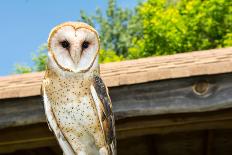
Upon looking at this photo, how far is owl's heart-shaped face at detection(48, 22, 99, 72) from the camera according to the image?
99.5 inches

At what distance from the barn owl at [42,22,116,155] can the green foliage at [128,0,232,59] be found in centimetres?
1664

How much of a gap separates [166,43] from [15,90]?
1622 centimetres

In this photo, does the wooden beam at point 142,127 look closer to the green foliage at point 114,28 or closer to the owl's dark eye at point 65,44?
the owl's dark eye at point 65,44

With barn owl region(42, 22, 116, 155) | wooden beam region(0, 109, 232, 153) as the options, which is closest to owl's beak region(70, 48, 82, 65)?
barn owl region(42, 22, 116, 155)

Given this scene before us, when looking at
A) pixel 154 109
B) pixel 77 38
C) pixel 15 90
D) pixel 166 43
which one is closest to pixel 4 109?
pixel 15 90

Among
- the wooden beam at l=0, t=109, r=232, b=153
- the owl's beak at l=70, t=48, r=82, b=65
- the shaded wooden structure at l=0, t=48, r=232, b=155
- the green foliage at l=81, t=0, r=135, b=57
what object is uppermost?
the owl's beak at l=70, t=48, r=82, b=65

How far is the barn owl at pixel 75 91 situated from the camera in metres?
2.54

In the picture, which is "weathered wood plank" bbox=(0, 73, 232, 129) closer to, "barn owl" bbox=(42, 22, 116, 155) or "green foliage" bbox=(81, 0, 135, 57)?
"barn owl" bbox=(42, 22, 116, 155)

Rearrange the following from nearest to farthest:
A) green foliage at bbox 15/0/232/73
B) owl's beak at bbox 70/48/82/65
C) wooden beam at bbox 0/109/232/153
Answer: owl's beak at bbox 70/48/82/65
wooden beam at bbox 0/109/232/153
green foliage at bbox 15/0/232/73

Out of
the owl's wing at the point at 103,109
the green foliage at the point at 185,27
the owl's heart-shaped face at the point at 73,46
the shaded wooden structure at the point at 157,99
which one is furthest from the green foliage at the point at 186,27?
the owl's heart-shaped face at the point at 73,46

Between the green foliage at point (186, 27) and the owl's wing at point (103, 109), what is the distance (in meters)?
16.5

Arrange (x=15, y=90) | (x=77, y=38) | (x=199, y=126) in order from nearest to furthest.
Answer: (x=77, y=38)
(x=15, y=90)
(x=199, y=126)

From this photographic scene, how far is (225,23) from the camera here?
19.4m

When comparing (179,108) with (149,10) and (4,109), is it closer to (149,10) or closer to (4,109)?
(4,109)
